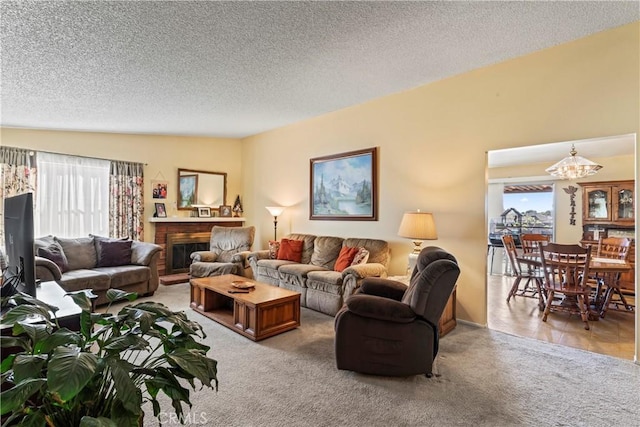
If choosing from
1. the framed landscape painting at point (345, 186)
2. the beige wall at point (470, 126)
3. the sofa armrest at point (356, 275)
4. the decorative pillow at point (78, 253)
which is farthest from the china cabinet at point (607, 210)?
the decorative pillow at point (78, 253)

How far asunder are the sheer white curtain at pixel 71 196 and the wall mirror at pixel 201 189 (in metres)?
1.26

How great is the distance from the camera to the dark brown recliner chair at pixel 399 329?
234 centimetres

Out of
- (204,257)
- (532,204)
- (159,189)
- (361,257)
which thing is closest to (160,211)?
(159,189)

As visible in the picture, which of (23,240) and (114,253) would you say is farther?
(114,253)

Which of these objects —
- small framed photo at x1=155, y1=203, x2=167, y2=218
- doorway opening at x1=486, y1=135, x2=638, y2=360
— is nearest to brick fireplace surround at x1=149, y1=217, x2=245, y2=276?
small framed photo at x1=155, y1=203, x2=167, y2=218

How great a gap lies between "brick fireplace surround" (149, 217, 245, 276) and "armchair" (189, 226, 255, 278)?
45cm

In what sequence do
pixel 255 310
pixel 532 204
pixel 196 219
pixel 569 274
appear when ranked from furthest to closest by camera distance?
pixel 532 204, pixel 196 219, pixel 569 274, pixel 255 310

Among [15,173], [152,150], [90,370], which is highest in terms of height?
[152,150]

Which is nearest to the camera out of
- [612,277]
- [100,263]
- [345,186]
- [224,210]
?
[612,277]

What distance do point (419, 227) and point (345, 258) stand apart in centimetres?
113

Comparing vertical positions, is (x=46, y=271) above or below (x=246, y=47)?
below

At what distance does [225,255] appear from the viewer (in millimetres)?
5535

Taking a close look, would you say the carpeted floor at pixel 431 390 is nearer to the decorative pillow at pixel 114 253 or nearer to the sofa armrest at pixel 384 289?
the sofa armrest at pixel 384 289

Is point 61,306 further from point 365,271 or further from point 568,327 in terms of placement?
point 568,327
